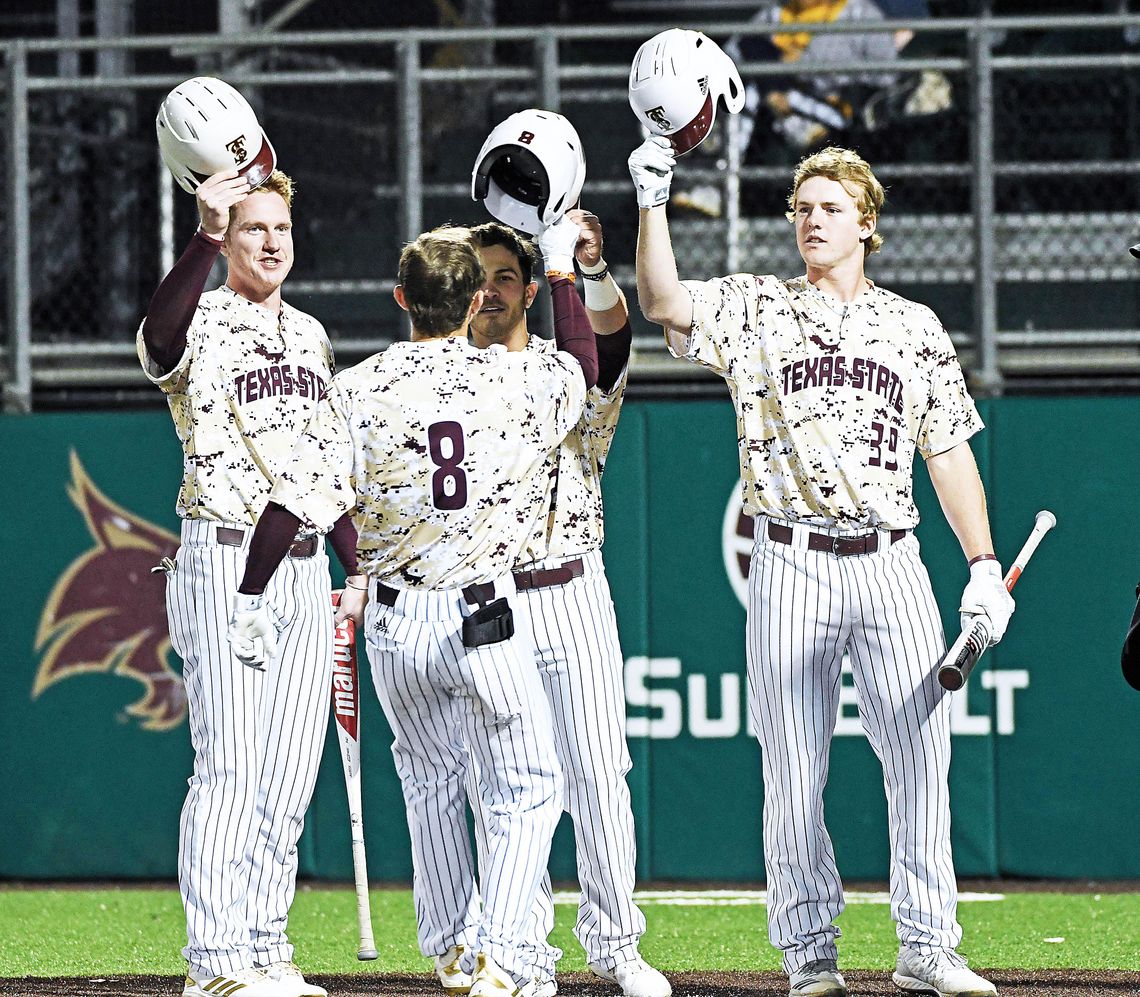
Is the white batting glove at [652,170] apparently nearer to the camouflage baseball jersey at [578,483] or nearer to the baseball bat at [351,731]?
the camouflage baseball jersey at [578,483]

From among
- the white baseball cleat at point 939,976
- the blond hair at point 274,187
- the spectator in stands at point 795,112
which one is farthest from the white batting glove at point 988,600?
the spectator in stands at point 795,112

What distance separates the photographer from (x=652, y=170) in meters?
4.50

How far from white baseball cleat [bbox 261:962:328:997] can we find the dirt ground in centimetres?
23

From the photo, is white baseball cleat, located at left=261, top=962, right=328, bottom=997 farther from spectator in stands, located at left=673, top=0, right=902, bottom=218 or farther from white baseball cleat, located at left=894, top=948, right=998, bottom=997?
spectator in stands, located at left=673, top=0, right=902, bottom=218

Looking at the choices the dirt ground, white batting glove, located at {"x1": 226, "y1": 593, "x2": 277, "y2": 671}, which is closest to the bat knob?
the dirt ground

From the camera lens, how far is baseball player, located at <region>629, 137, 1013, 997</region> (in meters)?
4.55

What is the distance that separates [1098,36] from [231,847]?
570cm

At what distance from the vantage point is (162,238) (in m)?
7.54

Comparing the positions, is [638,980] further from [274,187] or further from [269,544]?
[274,187]

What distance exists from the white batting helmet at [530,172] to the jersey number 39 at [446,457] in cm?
71

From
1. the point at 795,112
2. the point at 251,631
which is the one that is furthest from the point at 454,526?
the point at 795,112

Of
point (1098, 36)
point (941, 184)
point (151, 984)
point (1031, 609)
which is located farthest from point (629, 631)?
point (1098, 36)

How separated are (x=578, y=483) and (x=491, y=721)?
0.84 metres

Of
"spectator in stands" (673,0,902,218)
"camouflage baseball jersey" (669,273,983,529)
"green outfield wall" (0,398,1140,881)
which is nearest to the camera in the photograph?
Answer: "camouflage baseball jersey" (669,273,983,529)
